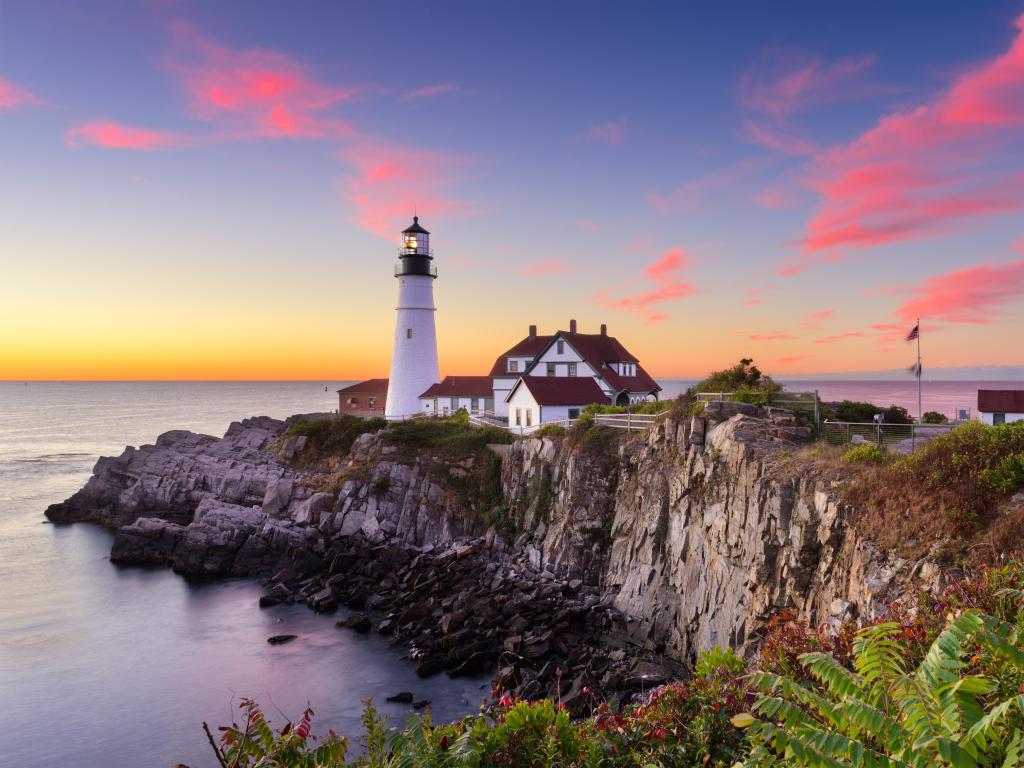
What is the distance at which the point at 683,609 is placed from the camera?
22500 millimetres

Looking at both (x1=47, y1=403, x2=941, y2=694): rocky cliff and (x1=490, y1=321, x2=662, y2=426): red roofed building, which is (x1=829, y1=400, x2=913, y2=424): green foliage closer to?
(x1=47, y1=403, x2=941, y2=694): rocky cliff

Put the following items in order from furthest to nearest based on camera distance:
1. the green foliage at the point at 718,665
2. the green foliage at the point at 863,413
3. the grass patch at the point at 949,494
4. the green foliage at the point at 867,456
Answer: the green foliage at the point at 863,413, the green foliage at the point at 867,456, the grass patch at the point at 949,494, the green foliage at the point at 718,665

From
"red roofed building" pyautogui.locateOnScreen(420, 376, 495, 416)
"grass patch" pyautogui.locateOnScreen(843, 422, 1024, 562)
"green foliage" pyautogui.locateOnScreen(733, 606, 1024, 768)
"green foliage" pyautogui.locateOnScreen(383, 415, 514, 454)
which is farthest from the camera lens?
"red roofed building" pyautogui.locateOnScreen(420, 376, 495, 416)

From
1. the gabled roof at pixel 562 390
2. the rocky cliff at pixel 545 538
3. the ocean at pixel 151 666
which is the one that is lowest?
the ocean at pixel 151 666

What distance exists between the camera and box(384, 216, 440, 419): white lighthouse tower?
56.1m

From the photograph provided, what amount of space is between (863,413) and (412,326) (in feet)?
126

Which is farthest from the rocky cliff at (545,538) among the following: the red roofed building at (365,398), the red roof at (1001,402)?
the red roofed building at (365,398)

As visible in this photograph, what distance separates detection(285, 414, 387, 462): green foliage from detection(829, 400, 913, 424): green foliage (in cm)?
3259

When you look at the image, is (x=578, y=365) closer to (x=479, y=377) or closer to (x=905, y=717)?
(x=479, y=377)

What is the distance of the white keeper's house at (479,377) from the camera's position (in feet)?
163

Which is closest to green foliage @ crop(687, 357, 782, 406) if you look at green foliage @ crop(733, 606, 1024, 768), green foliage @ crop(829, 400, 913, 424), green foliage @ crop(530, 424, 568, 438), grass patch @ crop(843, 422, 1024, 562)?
green foliage @ crop(829, 400, 913, 424)

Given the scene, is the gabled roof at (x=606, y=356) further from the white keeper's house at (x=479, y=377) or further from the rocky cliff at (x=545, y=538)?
the rocky cliff at (x=545, y=538)

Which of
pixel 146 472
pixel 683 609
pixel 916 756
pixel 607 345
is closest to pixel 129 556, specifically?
pixel 146 472

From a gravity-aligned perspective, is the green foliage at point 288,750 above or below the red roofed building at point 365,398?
below
